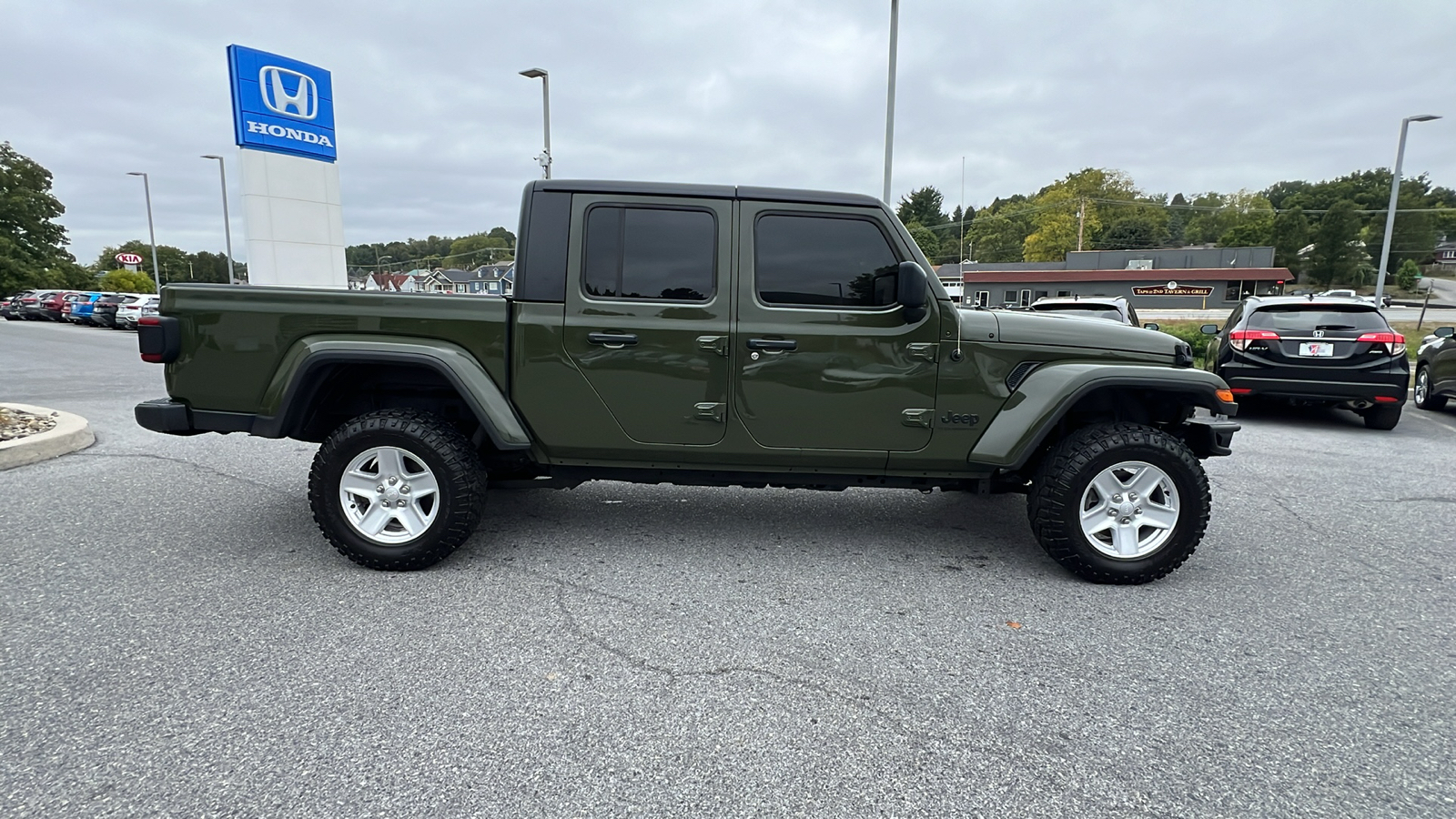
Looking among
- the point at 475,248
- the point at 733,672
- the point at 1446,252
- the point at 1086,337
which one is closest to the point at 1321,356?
the point at 1086,337

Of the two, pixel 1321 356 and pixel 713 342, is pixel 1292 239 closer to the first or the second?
pixel 1321 356

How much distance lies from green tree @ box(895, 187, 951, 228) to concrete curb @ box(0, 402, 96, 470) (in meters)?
111

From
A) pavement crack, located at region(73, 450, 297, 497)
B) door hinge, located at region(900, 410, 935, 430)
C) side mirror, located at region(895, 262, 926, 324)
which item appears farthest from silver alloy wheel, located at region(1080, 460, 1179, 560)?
pavement crack, located at region(73, 450, 297, 497)

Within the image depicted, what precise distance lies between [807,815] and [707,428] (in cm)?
202

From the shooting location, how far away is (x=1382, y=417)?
8141 mm

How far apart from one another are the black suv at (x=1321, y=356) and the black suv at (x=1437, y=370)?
1.92m

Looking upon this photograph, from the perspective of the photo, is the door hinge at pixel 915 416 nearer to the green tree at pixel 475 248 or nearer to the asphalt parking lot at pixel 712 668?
the asphalt parking lot at pixel 712 668

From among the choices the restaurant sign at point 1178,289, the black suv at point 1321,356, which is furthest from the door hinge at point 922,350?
the restaurant sign at point 1178,289

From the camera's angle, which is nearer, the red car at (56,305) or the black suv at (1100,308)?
the black suv at (1100,308)

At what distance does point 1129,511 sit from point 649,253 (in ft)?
9.00

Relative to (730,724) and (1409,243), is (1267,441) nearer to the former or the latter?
(730,724)

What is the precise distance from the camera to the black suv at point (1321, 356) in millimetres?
7777

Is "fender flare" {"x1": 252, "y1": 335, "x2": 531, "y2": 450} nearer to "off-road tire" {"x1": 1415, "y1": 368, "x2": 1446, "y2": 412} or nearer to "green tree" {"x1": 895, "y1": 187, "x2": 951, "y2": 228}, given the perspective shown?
"off-road tire" {"x1": 1415, "y1": 368, "x2": 1446, "y2": 412}

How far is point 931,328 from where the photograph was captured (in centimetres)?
368
